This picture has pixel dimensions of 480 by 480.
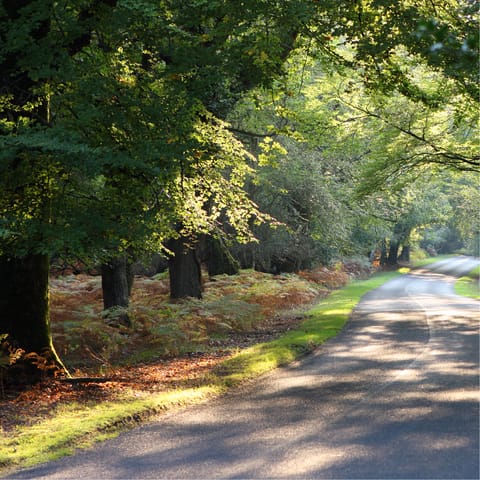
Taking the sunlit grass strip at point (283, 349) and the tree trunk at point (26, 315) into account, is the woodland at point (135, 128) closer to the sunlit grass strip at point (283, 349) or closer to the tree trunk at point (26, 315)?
the tree trunk at point (26, 315)

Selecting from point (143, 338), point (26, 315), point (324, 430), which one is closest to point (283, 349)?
point (143, 338)

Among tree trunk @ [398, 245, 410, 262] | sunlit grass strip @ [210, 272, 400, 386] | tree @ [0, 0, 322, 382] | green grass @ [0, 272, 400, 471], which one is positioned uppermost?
tree @ [0, 0, 322, 382]

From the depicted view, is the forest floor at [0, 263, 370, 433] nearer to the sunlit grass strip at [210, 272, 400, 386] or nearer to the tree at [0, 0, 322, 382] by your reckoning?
the sunlit grass strip at [210, 272, 400, 386]

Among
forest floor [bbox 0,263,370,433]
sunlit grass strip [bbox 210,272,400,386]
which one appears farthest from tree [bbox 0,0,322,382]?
sunlit grass strip [bbox 210,272,400,386]

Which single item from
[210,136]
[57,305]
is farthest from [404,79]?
[57,305]

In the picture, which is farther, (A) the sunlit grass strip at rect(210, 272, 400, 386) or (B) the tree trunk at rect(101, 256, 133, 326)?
(B) the tree trunk at rect(101, 256, 133, 326)

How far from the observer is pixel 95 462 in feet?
20.6

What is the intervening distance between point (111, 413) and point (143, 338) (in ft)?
21.4

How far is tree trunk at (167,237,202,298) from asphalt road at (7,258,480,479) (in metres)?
7.38

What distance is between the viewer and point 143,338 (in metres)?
14.5

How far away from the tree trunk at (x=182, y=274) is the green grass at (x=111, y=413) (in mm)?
5535

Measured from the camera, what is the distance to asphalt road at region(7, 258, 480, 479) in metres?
5.92

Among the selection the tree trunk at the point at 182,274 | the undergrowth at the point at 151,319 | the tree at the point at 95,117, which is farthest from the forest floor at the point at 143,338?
the tree at the point at 95,117

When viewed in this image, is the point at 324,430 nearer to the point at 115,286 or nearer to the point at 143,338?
the point at 143,338
